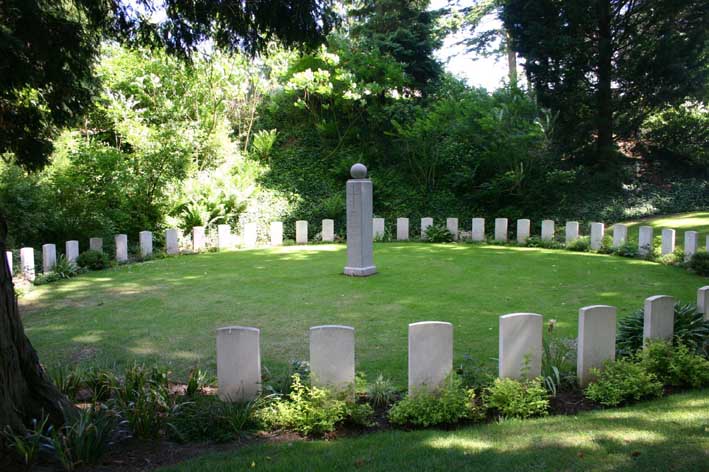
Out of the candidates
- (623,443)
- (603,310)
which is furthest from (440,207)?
(623,443)

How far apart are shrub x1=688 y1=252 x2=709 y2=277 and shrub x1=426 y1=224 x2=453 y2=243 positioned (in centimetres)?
657

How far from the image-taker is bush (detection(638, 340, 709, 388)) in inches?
195

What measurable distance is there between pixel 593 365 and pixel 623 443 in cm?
142

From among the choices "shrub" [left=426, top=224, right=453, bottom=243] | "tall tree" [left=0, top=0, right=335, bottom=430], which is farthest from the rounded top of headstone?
"shrub" [left=426, top=224, right=453, bottom=243]

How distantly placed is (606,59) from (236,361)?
685 inches

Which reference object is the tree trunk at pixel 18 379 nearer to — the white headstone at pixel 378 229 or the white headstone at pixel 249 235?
the white headstone at pixel 249 235

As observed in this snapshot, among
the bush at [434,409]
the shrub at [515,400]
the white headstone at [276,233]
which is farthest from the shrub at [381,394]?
the white headstone at [276,233]

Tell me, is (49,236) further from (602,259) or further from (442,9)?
(442,9)

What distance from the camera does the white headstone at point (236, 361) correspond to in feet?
14.9

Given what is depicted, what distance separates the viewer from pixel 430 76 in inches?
883

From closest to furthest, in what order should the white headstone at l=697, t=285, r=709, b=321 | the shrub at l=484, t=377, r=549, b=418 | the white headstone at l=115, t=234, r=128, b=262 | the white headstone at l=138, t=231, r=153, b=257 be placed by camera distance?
1. the shrub at l=484, t=377, r=549, b=418
2. the white headstone at l=697, t=285, r=709, b=321
3. the white headstone at l=115, t=234, r=128, b=262
4. the white headstone at l=138, t=231, r=153, b=257

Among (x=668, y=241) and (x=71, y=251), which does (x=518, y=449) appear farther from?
(x=71, y=251)

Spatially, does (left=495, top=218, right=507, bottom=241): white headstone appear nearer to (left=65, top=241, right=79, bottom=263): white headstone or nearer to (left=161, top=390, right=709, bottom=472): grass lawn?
(left=65, top=241, right=79, bottom=263): white headstone

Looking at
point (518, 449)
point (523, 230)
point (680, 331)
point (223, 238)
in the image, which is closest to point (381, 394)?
point (518, 449)
